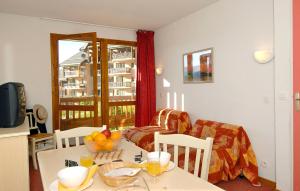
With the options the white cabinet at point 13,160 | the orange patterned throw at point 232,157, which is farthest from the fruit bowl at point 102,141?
the orange patterned throw at point 232,157

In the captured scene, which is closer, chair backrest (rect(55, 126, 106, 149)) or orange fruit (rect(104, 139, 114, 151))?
orange fruit (rect(104, 139, 114, 151))

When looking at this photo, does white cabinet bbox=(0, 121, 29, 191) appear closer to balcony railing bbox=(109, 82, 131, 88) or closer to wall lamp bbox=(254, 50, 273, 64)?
wall lamp bbox=(254, 50, 273, 64)

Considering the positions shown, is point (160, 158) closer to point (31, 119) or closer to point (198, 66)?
point (198, 66)

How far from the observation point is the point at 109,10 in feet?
12.3

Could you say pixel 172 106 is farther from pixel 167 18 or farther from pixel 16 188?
pixel 16 188

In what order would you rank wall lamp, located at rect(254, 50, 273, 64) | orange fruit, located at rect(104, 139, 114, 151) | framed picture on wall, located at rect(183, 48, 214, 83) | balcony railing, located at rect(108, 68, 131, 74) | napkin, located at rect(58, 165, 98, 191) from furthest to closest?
balcony railing, located at rect(108, 68, 131, 74)
framed picture on wall, located at rect(183, 48, 214, 83)
wall lamp, located at rect(254, 50, 273, 64)
orange fruit, located at rect(104, 139, 114, 151)
napkin, located at rect(58, 165, 98, 191)

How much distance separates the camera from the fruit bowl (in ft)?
5.20

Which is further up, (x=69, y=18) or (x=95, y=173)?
(x=69, y=18)

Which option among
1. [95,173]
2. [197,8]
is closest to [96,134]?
[95,173]

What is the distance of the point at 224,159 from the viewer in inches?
106

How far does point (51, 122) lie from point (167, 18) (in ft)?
9.47

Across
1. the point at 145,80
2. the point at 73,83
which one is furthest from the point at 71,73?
the point at 145,80

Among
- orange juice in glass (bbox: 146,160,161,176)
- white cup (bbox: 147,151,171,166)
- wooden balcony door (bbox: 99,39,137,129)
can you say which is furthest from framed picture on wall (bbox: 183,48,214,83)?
orange juice in glass (bbox: 146,160,161,176)

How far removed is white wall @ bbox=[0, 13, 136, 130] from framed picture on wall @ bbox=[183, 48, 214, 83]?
7.51 feet
